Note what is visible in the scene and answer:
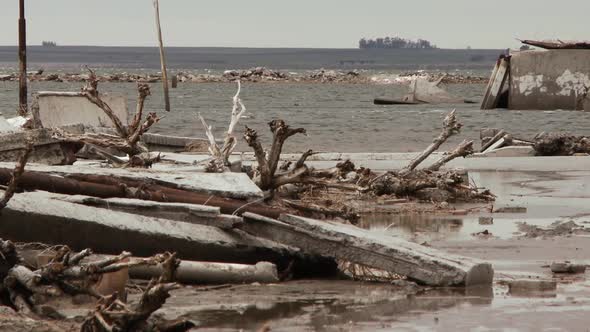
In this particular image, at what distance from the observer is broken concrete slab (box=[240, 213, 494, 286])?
Answer: 7.82 m

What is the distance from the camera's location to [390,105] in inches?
1988

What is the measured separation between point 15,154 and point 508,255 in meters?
3.86

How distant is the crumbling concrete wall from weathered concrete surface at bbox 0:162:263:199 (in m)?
29.3

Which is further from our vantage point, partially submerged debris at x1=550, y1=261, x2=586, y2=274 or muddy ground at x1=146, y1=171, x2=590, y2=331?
partially submerged debris at x1=550, y1=261, x2=586, y2=274

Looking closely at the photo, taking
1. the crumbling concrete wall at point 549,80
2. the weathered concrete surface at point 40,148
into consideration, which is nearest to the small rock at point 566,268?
the weathered concrete surface at point 40,148

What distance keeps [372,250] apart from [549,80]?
31.8 meters

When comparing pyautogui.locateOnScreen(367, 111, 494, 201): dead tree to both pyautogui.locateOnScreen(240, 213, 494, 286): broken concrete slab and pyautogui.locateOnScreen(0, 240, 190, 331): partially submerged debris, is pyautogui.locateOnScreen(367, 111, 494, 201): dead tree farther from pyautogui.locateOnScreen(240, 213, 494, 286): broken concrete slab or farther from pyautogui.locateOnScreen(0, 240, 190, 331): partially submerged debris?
pyautogui.locateOnScreen(0, 240, 190, 331): partially submerged debris

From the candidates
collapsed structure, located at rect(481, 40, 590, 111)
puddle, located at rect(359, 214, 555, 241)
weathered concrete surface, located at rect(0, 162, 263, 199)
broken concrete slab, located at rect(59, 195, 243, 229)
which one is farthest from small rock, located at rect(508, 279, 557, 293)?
collapsed structure, located at rect(481, 40, 590, 111)

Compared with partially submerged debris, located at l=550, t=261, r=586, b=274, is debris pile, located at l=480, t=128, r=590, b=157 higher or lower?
lower

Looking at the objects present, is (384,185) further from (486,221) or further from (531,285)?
(531,285)

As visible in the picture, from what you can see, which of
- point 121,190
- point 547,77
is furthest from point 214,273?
point 547,77

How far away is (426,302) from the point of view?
24.0ft

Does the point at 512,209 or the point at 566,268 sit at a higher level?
the point at 566,268

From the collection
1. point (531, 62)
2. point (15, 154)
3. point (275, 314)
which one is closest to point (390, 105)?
point (531, 62)
